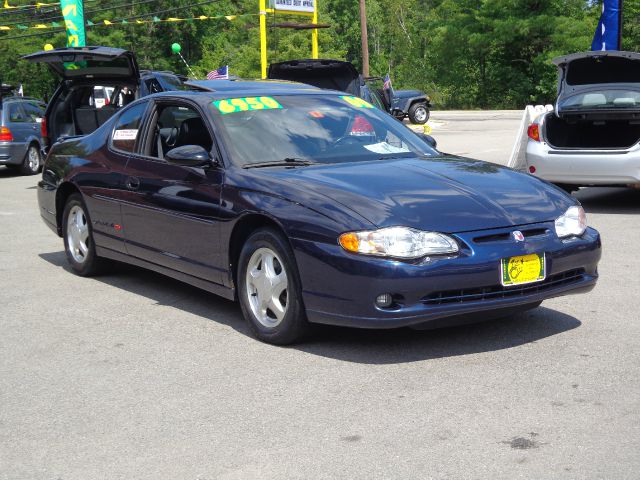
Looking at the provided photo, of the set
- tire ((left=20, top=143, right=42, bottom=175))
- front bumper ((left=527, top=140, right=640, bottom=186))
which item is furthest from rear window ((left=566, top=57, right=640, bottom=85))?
tire ((left=20, top=143, right=42, bottom=175))

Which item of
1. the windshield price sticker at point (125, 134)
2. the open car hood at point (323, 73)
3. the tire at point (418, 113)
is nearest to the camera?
the windshield price sticker at point (125, 134)

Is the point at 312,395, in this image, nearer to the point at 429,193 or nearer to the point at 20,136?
the point at 429,193

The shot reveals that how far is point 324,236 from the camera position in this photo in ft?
18.0

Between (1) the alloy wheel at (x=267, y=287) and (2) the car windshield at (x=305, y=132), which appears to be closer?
(1) the alloy wheel at (x=267, y=287)

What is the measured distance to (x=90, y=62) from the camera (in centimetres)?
1403

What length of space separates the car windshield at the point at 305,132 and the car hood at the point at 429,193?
25cm

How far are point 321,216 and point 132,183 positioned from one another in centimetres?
229

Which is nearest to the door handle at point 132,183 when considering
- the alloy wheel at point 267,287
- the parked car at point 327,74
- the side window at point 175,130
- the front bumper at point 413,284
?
the side window at point 175,130

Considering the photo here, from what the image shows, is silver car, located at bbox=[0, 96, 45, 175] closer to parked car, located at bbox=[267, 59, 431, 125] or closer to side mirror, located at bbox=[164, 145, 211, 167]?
parked car, located at bbox=[267, 59, 431, 125]

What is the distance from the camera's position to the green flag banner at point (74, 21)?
2562cm

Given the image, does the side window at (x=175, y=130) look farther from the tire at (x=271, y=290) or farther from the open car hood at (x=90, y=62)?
the open car hood at (x=90, y=62)

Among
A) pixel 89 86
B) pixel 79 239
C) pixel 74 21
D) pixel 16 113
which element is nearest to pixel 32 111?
pixel 16 113

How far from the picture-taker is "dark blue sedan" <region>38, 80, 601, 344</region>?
5379 mm

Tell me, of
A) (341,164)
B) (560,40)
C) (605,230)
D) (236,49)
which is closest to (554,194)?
(341,164)
